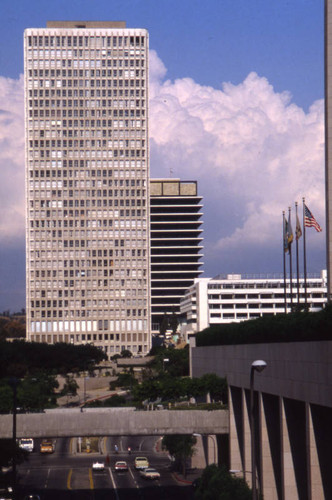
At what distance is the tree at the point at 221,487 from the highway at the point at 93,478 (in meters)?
16.8

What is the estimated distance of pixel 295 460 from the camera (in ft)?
178

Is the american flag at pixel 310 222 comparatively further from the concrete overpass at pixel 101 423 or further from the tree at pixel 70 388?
the tree at pixel 70 388

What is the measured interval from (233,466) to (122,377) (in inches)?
4164

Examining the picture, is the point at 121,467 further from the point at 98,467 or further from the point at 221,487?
the point at 221,487

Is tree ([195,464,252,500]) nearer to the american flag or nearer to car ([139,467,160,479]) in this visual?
the american flag

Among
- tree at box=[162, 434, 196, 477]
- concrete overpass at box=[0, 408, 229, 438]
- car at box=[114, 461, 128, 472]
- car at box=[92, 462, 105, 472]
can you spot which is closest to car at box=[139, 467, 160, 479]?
tree at box=[162, 434, 196, 477]

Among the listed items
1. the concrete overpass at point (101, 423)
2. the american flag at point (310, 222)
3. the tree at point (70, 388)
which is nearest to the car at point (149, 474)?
the concrete overpass at point (101, 423)

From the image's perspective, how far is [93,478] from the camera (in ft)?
306

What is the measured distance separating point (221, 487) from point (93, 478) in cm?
3913

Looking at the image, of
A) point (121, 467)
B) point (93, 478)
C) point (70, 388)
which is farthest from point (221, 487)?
point (70, 388)

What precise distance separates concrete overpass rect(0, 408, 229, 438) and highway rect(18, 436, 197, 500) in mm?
7622

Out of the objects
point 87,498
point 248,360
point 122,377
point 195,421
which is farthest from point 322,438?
point 122,377

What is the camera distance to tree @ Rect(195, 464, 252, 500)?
54.2 metres

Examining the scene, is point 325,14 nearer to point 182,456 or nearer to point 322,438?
point 322,438
